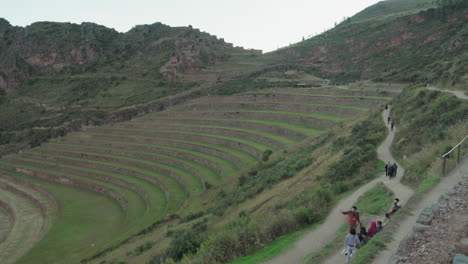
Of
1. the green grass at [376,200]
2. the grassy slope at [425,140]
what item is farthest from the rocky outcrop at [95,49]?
the green grass at [376,200]

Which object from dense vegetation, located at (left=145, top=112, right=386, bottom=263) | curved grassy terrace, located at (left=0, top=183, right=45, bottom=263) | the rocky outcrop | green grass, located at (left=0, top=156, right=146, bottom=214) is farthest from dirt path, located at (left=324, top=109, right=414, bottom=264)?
the rocky outcrop

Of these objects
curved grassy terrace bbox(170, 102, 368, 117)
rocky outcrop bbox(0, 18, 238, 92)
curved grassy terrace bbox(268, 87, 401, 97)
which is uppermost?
rocky outcrop bbox(0, 18, 238, 92)

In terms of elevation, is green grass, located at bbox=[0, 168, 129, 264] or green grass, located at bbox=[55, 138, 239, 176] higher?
green grass, located at bbox=[55, 138, 239, 176]

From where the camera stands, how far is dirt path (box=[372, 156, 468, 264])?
20.9 feet

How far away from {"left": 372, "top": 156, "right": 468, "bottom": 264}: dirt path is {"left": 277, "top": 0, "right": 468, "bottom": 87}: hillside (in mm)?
20170

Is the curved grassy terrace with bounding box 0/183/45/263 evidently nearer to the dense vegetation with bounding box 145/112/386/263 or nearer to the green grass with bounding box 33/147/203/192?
the green grass with bounding box 33/147/203/192

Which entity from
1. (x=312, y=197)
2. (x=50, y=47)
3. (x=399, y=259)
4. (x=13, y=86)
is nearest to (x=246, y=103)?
(x=312, y=197)

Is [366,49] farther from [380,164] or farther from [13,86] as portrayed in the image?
[13,86]

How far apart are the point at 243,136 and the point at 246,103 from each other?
28.0 feet

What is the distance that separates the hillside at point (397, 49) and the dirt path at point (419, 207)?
2017 centimetres

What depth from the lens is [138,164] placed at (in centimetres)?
3253

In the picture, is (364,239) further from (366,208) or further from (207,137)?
(207,137)

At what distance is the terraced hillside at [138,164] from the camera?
902 inches

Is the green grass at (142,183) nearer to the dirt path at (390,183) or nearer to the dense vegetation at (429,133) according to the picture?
the dirt path at (390,183)
